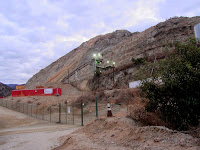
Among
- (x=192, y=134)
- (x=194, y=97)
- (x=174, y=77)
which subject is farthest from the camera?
(x=174, y=77)

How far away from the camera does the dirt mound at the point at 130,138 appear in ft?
14.8

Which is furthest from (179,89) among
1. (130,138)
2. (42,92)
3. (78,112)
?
(42,92)

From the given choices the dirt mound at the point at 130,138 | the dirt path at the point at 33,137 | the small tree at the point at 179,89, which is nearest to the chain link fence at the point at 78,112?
the dirt path at the point at 33,137

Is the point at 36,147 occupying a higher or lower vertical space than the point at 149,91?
lower

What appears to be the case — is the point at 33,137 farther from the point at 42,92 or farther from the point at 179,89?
the point at 42,92

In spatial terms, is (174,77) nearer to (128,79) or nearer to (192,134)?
(192,134)

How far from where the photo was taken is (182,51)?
6500 millimetres

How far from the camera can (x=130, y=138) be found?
5699 mm

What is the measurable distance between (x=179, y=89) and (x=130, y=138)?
2.33 metres

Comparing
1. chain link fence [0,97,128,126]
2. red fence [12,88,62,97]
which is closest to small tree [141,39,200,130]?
chain link fence [0,97,128,126]

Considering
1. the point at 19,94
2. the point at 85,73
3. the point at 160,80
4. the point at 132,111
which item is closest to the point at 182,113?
the point at 160,80

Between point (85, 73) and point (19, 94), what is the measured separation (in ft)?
71.7

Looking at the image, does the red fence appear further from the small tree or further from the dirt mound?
the small tree

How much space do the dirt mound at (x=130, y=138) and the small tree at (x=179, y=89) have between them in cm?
93
